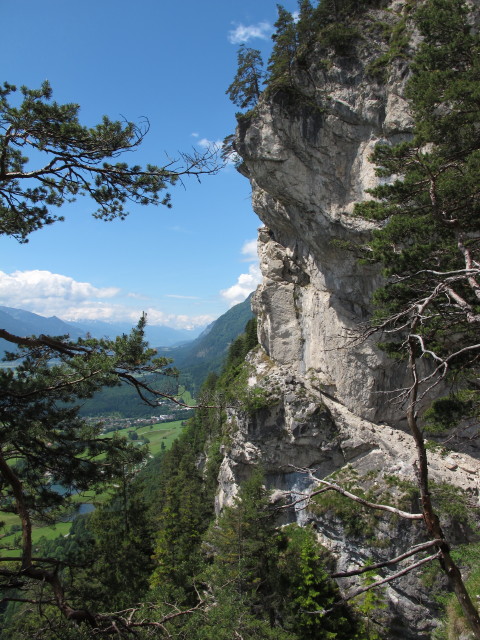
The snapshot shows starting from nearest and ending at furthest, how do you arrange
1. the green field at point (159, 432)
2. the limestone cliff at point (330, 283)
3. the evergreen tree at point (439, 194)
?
1. the evergreen tree at point (439, 194)
2. the limestone cliff at point (330, 283)
3. the green field at point (159, 432)

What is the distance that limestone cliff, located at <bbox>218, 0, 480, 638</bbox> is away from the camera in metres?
21.0

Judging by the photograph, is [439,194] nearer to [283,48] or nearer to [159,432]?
[283,48]

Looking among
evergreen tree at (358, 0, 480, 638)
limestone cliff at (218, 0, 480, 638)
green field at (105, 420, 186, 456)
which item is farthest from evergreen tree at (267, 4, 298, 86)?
green field at (105, 420, 186, 456)

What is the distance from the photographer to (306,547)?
1666 centimetres

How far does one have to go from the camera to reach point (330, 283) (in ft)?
80.9

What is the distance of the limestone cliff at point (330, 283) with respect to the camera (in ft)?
68.9

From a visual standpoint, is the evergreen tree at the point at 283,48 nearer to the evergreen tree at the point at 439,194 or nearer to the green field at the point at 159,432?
the evergreen tree at the point at 439,194

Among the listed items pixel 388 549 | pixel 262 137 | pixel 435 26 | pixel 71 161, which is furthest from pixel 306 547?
pixel 262 137

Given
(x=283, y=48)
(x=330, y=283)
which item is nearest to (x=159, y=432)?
(x=330, y=283)

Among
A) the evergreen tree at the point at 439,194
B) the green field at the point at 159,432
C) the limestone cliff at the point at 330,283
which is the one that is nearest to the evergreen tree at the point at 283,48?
the limestone cliff at the point at 330,283

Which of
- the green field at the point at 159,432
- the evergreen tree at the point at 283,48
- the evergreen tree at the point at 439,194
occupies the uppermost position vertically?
the evergreen tree at the point at 283,48

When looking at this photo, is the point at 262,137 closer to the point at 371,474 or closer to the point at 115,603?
the point at 371,474

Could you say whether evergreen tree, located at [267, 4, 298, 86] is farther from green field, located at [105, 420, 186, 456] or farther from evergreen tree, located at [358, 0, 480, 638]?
green field, located at [105, 420, 186, 456]

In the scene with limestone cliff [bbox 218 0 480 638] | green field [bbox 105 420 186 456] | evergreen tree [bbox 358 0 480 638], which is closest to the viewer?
evergreen tree [bbox 358 0 480 638]
